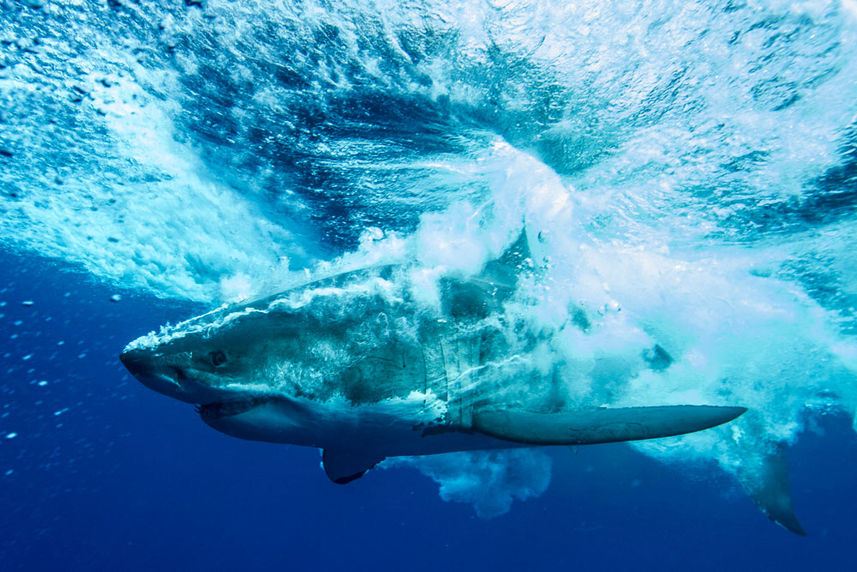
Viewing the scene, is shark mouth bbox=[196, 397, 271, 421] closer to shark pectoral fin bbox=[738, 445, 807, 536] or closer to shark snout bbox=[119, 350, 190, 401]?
shark snout bbox=[119, 350, 190, 401]

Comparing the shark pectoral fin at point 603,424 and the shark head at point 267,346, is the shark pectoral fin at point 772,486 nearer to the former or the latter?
the shark pectoral fin at point 603,424

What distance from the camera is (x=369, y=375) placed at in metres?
3.00

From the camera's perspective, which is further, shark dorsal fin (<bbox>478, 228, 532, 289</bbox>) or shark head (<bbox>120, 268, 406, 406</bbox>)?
shark dorsal fin (<bbox>478, 228, 532, 289</bbox>)

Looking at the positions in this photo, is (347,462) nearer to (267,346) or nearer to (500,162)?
(267,346)

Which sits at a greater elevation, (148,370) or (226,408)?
(148,370)

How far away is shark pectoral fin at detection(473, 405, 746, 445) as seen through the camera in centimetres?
279

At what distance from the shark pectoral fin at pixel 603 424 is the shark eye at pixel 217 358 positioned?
196cm

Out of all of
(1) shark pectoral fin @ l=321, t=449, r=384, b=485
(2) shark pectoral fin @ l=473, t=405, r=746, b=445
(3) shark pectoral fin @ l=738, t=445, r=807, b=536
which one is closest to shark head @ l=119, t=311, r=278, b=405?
(1) shark pectoral fin @ l=321, t=449, r=384, b=485

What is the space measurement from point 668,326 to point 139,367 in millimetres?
11946

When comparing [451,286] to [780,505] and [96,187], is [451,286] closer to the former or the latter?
[780,505]

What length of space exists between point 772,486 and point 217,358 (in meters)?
9.49

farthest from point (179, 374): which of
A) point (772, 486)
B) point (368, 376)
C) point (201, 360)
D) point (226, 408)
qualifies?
point (772, 486)

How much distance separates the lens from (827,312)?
12.8 metres

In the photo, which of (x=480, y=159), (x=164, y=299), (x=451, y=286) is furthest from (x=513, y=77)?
(x=164, y=299)
